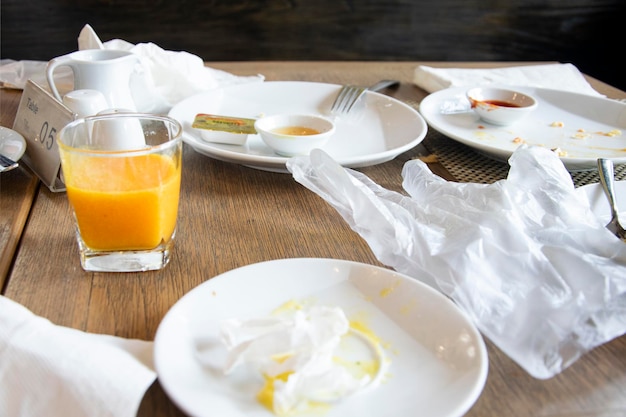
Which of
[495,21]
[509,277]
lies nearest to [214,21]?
[495,21]

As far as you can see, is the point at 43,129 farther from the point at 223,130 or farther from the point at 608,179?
the point at 608,179

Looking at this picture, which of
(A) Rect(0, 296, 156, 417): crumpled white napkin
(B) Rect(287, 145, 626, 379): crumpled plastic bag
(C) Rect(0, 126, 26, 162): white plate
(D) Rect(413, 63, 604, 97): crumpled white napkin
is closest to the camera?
(A) Rect(0, 296, 156, 417): crumpled white napkin

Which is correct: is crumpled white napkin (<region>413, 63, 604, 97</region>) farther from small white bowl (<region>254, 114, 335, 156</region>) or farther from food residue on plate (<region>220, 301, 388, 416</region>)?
food residue on plate (<region>220, 301, 388, 416</region>)

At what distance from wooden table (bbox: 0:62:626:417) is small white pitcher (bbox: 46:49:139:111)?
0.52 ft

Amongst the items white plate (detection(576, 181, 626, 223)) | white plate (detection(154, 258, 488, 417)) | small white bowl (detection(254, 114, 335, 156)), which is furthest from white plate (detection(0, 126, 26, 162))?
white plate (detection(576, 181, 626, 223))

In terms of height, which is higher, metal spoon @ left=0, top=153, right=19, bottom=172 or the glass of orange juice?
the glass of orange juice

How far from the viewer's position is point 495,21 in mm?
3029

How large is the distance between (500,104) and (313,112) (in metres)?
0.43

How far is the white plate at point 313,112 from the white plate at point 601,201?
31 centimetres

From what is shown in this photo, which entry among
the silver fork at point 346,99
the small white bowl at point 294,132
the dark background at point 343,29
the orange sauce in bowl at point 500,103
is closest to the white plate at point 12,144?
the small white bowl at point 294,132

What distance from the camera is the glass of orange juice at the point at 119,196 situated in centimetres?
69

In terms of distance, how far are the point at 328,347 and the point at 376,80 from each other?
1.25 m

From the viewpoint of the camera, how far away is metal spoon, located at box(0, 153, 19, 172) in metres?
0.93

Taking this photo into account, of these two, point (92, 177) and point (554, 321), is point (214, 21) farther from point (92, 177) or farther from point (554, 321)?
point (554, 321)
